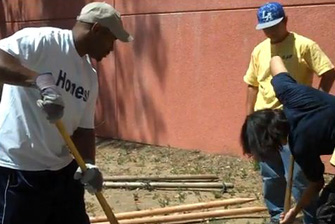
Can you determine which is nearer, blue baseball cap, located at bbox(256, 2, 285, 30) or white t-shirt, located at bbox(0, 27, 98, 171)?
white t-shirt, located at bbox(0, 27, 98, 171)

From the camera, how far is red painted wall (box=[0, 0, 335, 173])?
6883 mm

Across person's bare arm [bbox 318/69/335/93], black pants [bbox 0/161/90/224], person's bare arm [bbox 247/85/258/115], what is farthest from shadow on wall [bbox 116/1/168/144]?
black pants [bbox 0/161/90/224]

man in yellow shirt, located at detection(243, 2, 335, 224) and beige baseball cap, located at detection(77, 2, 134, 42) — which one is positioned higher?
beige baseball cap, located at detection(77, 2, 134, 42)

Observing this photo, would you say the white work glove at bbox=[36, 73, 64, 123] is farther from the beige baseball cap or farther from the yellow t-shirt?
the yellow t-shirt

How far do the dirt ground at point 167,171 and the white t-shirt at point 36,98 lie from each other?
7.64 ft

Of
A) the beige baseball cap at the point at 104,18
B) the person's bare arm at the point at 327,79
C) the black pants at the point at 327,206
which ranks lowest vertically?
the black pants at the point at 327,206

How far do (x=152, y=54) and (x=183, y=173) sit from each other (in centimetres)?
173

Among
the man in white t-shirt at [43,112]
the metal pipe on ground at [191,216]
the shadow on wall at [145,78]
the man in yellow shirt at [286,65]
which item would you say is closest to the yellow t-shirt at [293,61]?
the man in yellow shirt at [286,65]

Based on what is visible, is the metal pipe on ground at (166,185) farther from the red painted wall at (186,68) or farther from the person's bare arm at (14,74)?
the person's bare arm at (14,74)

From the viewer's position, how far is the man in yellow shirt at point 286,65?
4699mm

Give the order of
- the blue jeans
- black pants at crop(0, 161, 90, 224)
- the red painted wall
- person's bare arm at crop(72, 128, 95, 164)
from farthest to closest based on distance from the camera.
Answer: the red painted wall → the blue jeans → person's bare arm at crop(72, 128, 95, 164) → black pants at crop(0, 161, 90, 224)

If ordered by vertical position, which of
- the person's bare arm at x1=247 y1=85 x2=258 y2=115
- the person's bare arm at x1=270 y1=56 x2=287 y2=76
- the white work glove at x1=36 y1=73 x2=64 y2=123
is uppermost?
the white work glove at x1=36 y1=73 x2=64 y2=123

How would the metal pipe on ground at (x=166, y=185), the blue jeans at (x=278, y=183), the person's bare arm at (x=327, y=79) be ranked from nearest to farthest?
the blue jeans at (x=278, y=183) < the person's bare arm at (x=327, y=79) < the metal pipe on ground at (x=166, y=185)

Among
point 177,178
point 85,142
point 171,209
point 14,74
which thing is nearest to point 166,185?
point 177,178
